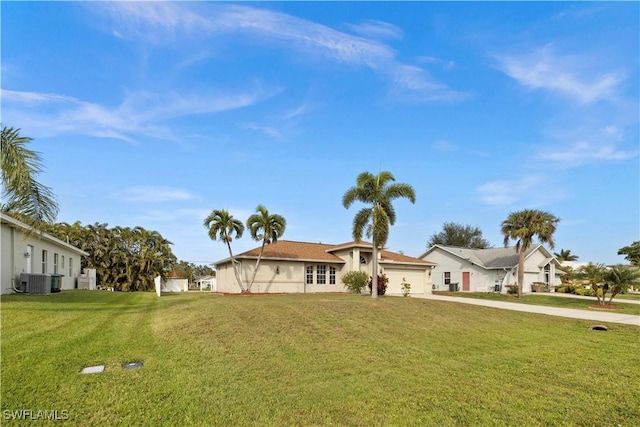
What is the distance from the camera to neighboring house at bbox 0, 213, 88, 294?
576 inches

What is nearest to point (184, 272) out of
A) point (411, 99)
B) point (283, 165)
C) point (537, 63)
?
point (283, 165)

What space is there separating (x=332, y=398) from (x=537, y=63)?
1547cm

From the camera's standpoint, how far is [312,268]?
1086 inches

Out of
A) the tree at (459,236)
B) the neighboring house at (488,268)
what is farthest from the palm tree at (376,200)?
the tree at (459,236)

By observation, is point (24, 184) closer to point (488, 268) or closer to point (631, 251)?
point (488, 268)

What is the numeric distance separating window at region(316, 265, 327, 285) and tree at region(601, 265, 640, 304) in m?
17.1

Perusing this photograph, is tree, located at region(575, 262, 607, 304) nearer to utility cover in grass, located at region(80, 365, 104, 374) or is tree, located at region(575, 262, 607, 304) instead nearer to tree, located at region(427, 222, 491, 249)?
utility cover in grass, located at region(80, 365, 104, 374)

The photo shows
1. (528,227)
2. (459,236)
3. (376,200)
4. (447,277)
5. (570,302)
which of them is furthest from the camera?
(459,236)

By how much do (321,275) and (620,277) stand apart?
17822mm

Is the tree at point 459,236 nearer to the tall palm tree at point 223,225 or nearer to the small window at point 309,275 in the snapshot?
the small window at point 309,275

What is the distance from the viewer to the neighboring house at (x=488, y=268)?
3491 centimetres

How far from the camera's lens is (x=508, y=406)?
5.52m

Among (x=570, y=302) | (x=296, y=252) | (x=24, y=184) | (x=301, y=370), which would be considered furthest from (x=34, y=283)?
(x=570, y=302)

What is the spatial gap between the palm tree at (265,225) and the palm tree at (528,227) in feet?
56.0
